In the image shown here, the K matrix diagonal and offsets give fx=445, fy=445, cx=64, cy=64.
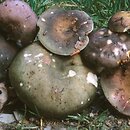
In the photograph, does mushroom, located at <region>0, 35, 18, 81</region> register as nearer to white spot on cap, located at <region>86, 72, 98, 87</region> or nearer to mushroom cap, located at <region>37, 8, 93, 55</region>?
mushroom cap, located at <region>37, 8, 93, 55</region>

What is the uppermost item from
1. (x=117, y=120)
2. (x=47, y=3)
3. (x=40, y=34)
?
(x=40, y=34)

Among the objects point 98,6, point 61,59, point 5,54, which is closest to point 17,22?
point 5,54

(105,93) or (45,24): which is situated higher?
(45,24)

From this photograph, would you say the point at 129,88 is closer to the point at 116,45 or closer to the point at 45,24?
the point at 116,45

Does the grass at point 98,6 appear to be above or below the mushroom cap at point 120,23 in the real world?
below

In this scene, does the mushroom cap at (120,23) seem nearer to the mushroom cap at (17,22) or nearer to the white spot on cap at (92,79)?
the white spot on cap at (92,79)

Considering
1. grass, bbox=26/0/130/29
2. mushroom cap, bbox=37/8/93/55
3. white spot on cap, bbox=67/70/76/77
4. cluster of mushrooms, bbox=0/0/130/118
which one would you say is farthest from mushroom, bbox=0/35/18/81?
grass, bbox=26/0/130/29

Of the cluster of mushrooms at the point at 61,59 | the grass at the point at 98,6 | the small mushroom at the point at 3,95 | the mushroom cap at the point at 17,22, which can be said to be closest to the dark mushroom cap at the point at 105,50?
the cluster of mushrooms at the point at 61,59

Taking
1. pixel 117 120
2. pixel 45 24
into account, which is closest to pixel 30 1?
pixel 45 24
